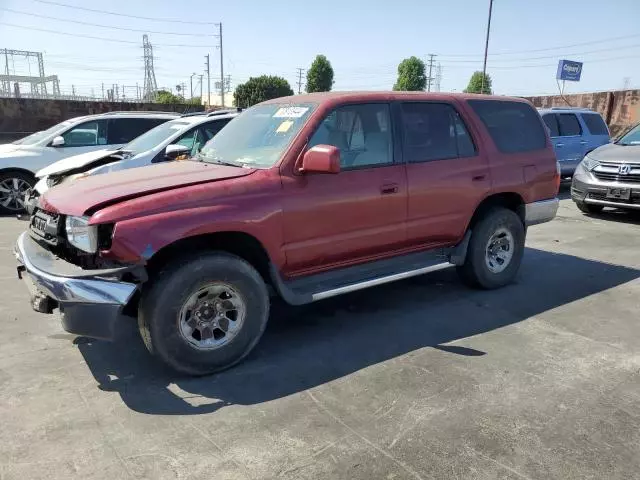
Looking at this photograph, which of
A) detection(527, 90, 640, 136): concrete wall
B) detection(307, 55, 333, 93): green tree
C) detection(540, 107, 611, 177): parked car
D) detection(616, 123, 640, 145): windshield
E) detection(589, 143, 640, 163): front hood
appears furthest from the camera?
detection(307, 55, 333, 93): green tree

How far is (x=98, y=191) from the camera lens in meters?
3.51

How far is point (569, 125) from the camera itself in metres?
12.0

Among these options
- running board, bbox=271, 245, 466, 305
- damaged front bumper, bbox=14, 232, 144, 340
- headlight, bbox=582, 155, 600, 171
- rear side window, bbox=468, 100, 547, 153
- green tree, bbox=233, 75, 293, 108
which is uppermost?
green tree, bbox=233, 75, 293, 108

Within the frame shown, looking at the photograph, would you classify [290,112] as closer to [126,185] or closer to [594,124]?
[126,185]

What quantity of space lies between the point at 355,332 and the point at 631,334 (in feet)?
7.40

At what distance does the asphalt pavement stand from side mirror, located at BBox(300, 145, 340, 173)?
1365 mm

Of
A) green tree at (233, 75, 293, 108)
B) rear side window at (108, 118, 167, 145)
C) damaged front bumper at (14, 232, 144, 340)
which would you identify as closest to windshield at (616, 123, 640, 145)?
rear side window at (108, 118, 167, 145)

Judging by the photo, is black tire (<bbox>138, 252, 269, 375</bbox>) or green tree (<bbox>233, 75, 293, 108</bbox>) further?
green tree (<bbox>233, 75, 293, 108</bbox>)

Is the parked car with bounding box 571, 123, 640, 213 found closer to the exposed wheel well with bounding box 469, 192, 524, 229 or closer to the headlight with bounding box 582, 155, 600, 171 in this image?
the headlight with bounding box 582, 155, 600, 171

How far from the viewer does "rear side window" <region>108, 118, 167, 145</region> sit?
980cm

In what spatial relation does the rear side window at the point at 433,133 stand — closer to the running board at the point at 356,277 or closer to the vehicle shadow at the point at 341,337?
the running board at the point at 356,277

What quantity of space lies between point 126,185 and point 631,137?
30.1ft

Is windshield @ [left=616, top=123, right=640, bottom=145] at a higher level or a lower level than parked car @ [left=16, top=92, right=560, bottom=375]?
higher

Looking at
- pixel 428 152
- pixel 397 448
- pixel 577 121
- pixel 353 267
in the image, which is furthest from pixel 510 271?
pixel 577 121
